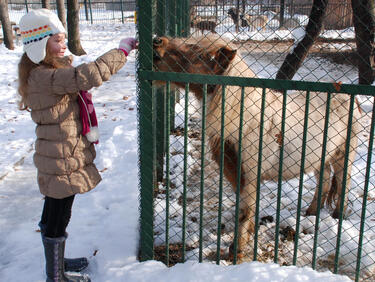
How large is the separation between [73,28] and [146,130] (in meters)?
11.7

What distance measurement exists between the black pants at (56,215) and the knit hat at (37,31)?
98 cm

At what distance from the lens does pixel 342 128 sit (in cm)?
379

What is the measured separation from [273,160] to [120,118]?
179 inches

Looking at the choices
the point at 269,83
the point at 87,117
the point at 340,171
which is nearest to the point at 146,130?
the point at 87,117

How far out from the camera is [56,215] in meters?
2.65

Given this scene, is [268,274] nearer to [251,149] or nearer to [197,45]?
[251,149]

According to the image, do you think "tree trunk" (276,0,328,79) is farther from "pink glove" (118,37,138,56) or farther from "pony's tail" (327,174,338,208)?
"pink glove" (118,37,138,56)

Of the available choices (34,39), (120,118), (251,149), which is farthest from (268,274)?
(120,118)

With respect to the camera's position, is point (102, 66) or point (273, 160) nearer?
point (102, 66)

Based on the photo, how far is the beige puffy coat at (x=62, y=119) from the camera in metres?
2.34

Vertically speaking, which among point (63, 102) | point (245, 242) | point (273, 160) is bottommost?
point (245, 242)

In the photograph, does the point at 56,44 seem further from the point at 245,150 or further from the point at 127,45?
the point at 245,150

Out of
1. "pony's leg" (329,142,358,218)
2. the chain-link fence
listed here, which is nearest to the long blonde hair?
"pony's leg" (329,142,358,218)

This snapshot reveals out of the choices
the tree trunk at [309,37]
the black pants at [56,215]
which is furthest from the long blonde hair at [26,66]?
the tree trunk at [309,37]
